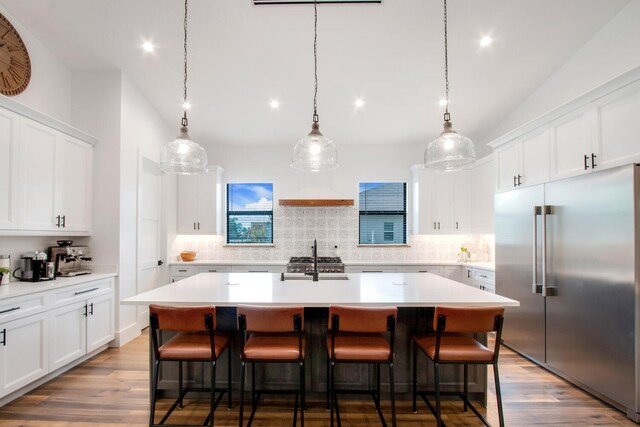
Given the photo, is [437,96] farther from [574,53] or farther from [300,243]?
[300,243]

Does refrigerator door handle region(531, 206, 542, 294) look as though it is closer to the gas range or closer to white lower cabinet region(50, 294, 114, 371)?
the gas range

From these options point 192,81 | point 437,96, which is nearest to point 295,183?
point 192,81

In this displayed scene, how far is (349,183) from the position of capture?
18.0 feet

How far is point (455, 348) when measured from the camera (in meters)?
2.04

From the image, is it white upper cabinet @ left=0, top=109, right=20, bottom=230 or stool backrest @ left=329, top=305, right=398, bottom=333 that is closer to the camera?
stool backrest @ left=329, top=305, right=398, bottom=333

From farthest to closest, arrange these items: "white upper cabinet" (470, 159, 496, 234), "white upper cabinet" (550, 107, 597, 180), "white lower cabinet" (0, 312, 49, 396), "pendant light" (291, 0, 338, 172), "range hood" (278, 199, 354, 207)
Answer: "range hood" (278, 199, 354, 207), "white upper cabinet" (470, 159, 496, 234), "white upper cabinet" (550, 107, 597, 180), "pendant light" (291, 0, 338, 172), "white lower cabinet" (0, 312, 49, 396)

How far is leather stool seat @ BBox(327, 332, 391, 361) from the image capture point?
1.98m

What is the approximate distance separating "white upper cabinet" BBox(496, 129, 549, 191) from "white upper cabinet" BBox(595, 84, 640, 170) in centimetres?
58

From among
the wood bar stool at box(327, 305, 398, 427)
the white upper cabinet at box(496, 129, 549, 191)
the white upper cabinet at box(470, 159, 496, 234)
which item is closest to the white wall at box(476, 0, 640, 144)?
the white upper cabinet at box(496, 129, 549, 191)

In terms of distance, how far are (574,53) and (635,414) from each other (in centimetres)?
351

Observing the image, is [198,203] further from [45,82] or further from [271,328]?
[271,328]

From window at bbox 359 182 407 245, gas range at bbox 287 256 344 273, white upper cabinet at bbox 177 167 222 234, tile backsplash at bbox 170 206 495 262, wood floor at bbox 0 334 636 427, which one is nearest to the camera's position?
wood floor at bbox 0 334 636 427

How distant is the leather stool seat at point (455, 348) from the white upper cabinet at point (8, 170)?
371 cm

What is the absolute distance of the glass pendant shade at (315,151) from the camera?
251cm
